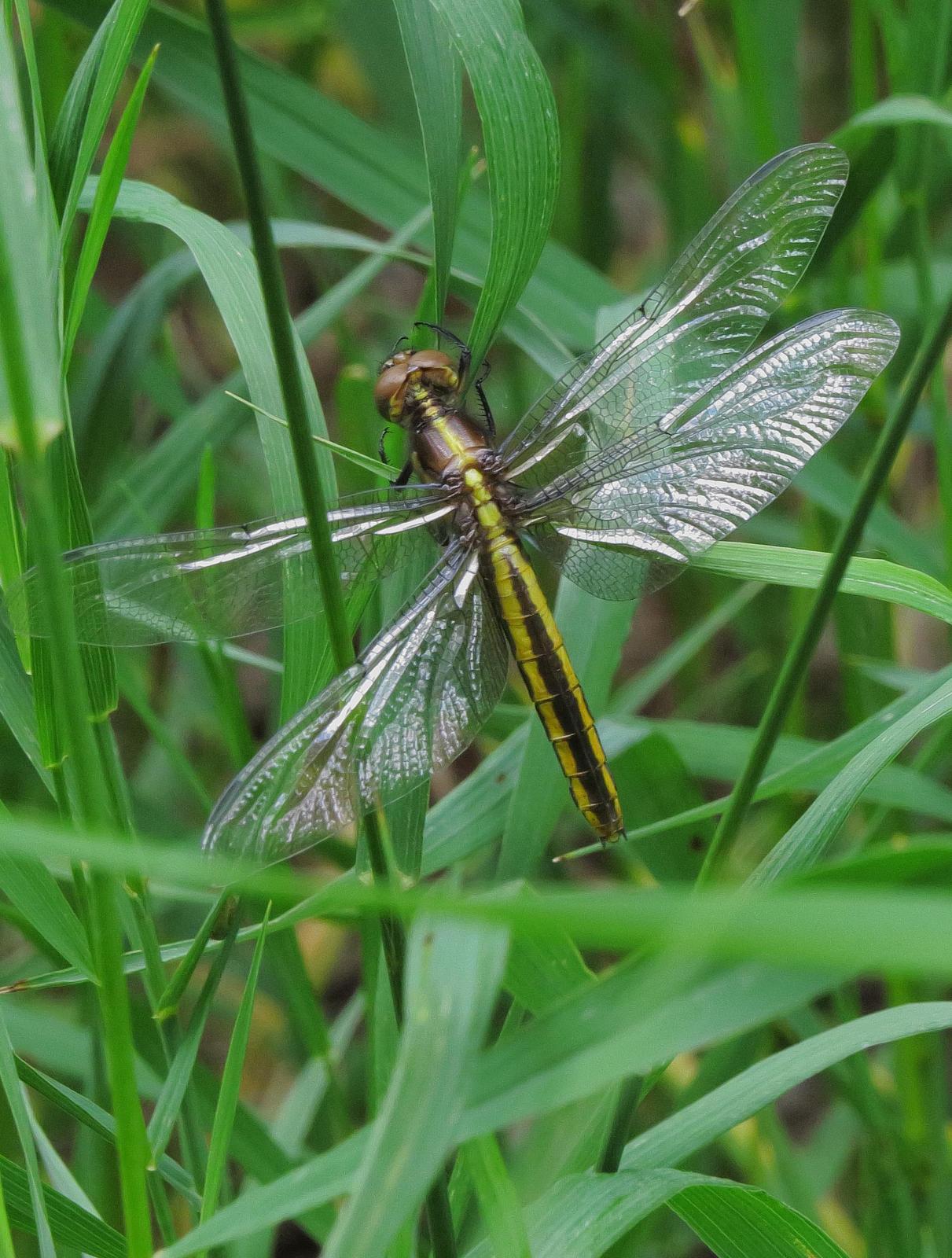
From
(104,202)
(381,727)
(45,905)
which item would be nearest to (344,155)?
(104,202)

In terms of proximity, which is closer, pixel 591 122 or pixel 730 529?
pixel 730 529

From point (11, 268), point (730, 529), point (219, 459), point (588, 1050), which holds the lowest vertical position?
point (588, 1050)

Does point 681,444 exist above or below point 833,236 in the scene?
below

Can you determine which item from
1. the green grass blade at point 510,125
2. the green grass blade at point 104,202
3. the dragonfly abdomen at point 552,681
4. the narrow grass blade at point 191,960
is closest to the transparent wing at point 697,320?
the dragonfly abdomen at point 552,681

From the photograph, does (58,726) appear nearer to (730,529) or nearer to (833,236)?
(730,529)

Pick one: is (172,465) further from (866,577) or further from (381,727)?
(866,577)

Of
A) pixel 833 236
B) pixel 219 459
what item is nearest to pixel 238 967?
pixel 219 459

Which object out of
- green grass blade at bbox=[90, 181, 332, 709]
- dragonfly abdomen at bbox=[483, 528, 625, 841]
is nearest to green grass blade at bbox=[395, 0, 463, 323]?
green grass blade at bbox=[90, 181, 332, 709]

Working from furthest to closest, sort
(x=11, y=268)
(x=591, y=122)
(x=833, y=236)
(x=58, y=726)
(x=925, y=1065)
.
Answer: (x=591, y=122) < (x=925, y=1065) < (x=833, y=236) < (x=58, y=726) < (x=11, y=268)

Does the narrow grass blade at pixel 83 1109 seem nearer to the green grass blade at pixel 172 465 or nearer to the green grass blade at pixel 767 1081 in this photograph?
the green grass blade at pixel 767 1081
